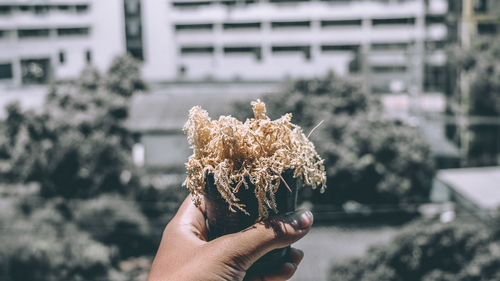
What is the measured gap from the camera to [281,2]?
25.1 meters

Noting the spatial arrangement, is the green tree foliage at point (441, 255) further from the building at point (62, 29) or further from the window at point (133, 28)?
the window at point (133, 28)

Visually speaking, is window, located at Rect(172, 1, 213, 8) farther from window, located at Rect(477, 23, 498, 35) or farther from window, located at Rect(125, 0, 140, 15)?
window, located at Rect(477, 23, 498, 35)

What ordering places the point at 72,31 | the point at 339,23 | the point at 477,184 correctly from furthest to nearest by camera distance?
the point at 339,23, the point at 72,31, the point at 477,184

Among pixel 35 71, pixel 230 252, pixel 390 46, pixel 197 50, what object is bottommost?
pixel 230 252

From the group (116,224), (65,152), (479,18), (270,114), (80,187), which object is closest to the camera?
(270,114)

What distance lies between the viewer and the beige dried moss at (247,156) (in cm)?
142

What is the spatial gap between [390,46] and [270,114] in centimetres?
1647

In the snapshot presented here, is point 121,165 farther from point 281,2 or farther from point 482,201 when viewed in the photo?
point 281,2

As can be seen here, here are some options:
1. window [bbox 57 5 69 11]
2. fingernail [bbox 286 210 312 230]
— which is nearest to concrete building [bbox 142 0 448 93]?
window [bbox 57 5 69 11]

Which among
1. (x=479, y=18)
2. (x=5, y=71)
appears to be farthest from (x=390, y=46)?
(x=5, y=71)

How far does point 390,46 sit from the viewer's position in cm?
2572

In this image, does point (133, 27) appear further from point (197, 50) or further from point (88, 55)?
point (197, 50)

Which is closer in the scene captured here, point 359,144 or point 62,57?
point 359,144

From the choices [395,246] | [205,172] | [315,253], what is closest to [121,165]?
[315,253]
